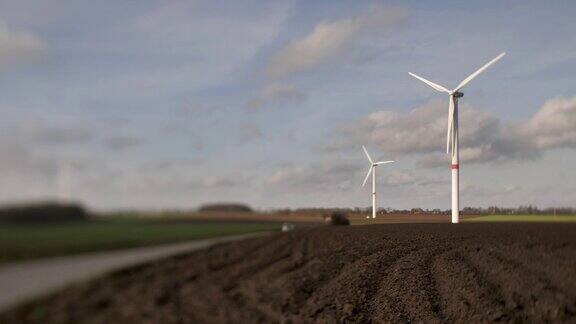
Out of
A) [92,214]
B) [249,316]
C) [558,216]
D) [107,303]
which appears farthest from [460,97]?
[92,214]

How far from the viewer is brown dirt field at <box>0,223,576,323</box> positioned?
11.1 m

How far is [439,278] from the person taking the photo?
13727 mm

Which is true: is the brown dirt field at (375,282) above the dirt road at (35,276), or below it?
below

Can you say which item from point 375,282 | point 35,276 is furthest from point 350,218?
point 35,276

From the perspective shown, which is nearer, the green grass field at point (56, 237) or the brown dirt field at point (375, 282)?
the green grass field at point (56, 237)

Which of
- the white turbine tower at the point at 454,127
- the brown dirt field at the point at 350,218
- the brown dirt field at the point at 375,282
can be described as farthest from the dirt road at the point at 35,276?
the white turbine tower at the point at 454,127

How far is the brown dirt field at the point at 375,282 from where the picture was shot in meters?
11.1

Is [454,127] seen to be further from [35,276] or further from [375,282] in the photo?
[35,276]

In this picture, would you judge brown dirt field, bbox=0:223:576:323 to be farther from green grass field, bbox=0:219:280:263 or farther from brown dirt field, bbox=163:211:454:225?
green grass field, bbox=0:219:280:263

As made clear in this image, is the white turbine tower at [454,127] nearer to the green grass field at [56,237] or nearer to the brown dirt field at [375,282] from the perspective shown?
the brown dirt field at [375,282]

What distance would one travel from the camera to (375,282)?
13.5m

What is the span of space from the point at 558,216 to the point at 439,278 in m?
3.53

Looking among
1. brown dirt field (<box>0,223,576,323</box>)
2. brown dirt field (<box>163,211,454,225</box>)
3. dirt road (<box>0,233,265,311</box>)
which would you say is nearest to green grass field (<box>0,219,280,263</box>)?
dirt road (<box>0,233,265,311</box>)

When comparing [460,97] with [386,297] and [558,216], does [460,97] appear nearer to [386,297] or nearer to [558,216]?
[558,216]
